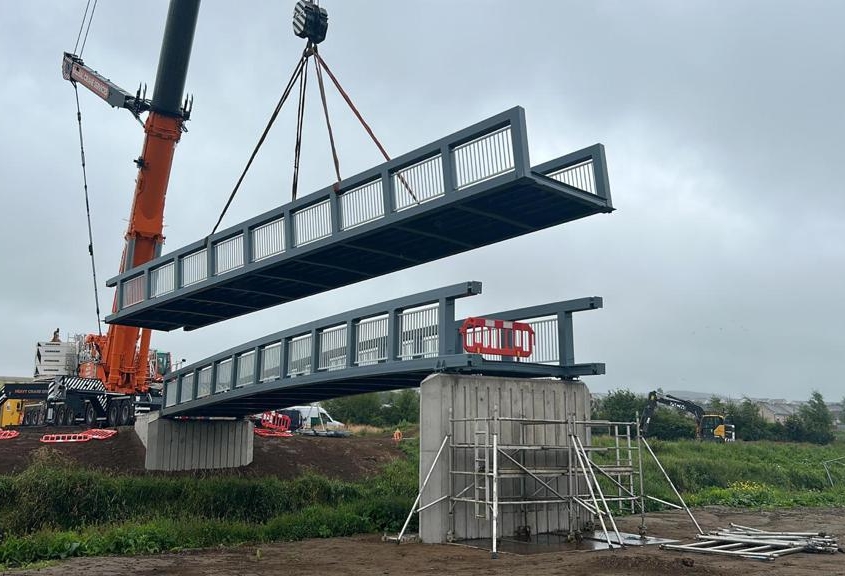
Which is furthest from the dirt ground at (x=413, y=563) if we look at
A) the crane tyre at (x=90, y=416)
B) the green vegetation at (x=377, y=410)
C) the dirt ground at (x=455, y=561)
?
the green vegetation at (x=377, y=410)

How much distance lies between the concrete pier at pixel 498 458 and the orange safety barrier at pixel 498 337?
610 mm

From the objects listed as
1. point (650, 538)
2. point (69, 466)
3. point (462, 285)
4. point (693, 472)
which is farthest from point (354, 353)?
point (693, 472)

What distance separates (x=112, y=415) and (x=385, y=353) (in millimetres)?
15021

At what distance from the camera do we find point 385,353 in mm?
15805

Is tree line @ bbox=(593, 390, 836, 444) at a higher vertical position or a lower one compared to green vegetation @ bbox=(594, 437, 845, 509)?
higher

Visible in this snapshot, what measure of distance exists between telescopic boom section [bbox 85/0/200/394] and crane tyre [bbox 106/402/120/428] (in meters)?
1.31

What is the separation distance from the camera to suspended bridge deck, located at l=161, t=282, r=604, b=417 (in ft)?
48.5

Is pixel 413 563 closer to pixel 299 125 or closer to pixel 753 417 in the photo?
pixel 299 125

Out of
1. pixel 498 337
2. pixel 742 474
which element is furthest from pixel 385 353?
pixel 742 474

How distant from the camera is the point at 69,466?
2069 cm

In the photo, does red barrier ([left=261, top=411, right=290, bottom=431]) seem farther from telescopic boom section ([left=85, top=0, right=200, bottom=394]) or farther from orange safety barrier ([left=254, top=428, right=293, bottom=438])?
telescopic boom section ([left=85, top=0, right=200, bottom=394])

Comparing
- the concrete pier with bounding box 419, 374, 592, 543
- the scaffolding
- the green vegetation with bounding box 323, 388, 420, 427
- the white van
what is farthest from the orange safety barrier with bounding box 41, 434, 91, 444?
the green vegetation with bounding box 323, 388, 420, 427

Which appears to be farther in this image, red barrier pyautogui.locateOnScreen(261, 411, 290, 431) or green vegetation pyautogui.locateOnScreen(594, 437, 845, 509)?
red barrier pyautogui.locateOnScreen(261, 411, 290, 431)

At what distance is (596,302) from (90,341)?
1952 cm
